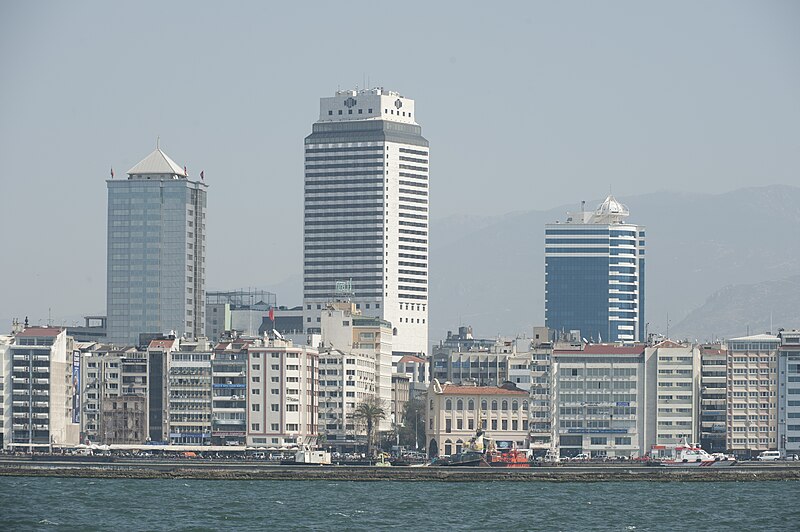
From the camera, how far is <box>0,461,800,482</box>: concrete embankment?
185m

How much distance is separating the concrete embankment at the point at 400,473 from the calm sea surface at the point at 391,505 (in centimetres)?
360

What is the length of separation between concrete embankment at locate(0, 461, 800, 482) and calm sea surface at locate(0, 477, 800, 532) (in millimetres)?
3599

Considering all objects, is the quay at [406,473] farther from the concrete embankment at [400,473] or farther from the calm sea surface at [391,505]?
the calm sea surface at [391,505]

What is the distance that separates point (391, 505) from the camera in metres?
150

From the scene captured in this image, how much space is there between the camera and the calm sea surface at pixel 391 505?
436 feet

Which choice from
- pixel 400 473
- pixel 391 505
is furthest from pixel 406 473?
pixel 391 505

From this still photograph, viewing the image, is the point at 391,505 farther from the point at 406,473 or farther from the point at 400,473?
A: the point at 400,473

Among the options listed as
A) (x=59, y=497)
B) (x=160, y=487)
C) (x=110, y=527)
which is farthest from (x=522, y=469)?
(x=110, y=527)

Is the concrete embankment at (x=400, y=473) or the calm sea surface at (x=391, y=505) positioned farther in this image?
the concrete embankment at (x=400, y=473)

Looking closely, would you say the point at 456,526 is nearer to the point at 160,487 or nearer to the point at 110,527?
the point at 110,527

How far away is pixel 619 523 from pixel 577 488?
1577 inches

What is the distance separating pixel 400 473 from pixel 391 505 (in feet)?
119

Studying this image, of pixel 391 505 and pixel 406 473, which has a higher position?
pixel 391 505

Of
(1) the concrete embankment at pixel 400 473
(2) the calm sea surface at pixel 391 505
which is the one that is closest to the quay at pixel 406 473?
(1) the concrete embankment at pixel 400 473
